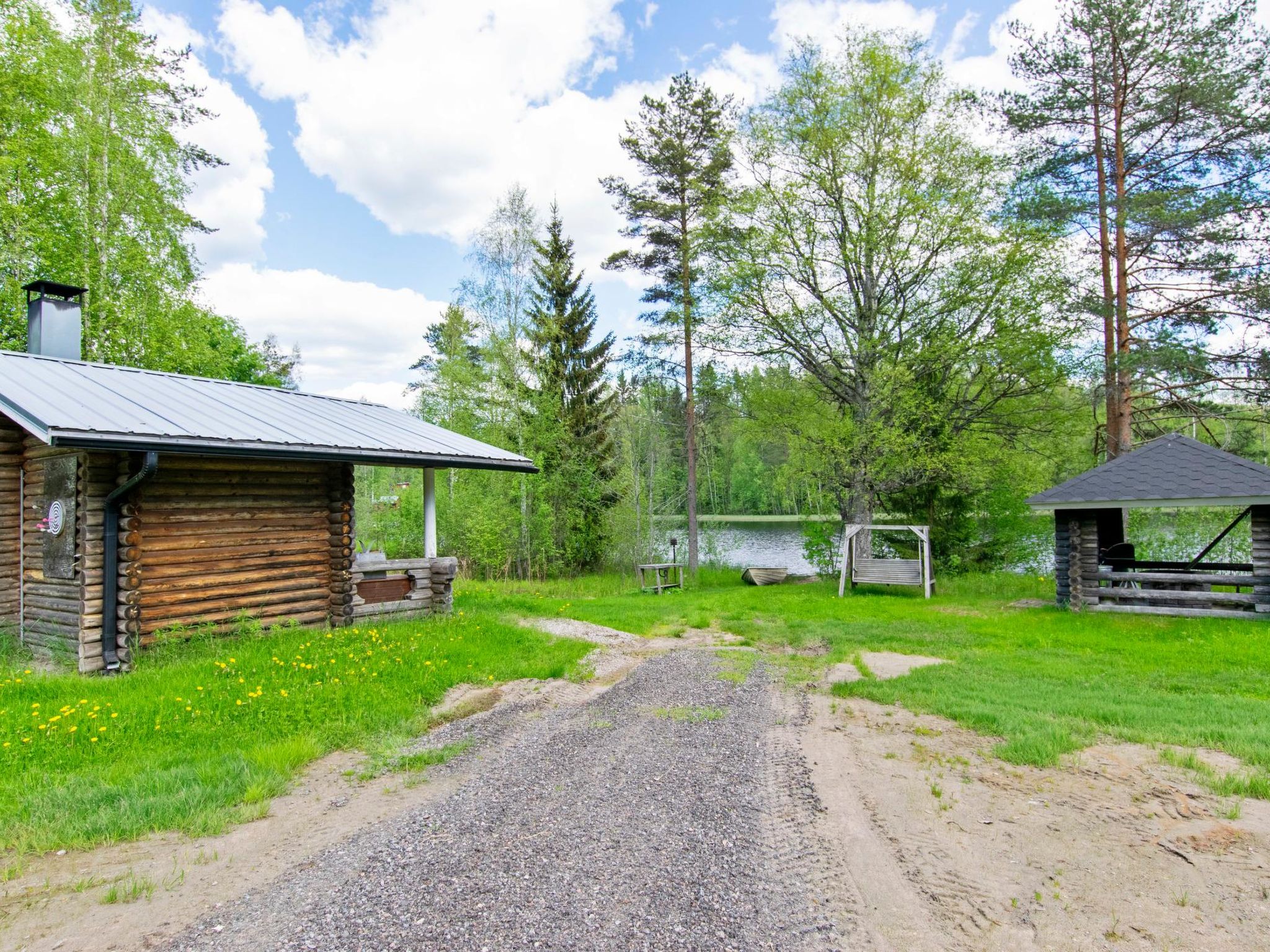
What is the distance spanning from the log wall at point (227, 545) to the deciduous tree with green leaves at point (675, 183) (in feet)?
35.7

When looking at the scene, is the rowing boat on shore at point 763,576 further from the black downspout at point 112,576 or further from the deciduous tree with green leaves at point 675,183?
the black downspout at point 112,576

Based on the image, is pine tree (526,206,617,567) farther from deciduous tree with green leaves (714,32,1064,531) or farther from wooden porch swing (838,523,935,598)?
wooden porch swing (838,523,935,598)

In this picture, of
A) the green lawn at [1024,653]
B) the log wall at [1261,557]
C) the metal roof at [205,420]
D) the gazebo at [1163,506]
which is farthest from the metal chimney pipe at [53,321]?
the log wall at [1261,557]

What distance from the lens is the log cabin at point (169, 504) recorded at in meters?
6.79

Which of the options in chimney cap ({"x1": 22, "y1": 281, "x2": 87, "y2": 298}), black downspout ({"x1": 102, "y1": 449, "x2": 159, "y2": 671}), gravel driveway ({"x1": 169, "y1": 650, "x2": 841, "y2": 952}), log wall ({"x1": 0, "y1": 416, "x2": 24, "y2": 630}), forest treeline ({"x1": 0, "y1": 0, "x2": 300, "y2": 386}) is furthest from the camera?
forest treeline ({"x1": 0, "y1": 0, "x2": 300, "y2": 386})

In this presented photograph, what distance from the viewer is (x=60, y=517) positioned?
708 centimetres

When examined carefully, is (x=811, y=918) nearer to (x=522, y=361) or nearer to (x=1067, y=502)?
(x=1067, y=502)

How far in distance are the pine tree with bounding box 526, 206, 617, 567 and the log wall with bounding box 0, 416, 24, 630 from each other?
11.6 metres

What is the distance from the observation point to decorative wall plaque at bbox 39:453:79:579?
22.9 feet

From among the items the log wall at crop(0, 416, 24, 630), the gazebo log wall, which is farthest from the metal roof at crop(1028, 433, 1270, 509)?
the log wall at crop(0, 416, 24, 630)

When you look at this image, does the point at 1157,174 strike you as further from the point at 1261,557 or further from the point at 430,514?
the point at 430,514

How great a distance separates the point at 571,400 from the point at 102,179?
11.1 metres

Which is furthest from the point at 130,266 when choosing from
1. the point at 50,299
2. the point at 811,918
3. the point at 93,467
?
the point at 811,918

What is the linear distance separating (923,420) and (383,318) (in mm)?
20404
